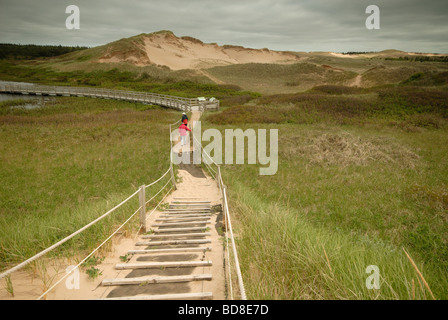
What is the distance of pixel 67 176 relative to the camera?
12.0m

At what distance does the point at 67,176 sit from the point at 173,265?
1082cm

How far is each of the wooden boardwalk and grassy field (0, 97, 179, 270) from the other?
3.00 ft

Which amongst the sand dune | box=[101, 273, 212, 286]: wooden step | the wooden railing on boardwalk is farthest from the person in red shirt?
the sand dune

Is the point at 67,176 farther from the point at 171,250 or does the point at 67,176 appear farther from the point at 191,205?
the point at 171,250

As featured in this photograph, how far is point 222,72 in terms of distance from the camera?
75688 millimetres

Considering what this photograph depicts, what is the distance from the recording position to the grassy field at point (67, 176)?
16.0ft

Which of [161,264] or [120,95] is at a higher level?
[120,95]

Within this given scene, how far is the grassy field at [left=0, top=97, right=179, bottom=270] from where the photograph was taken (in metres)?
4.87

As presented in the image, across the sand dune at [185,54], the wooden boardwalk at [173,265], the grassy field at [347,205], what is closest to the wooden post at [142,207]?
the wooden boardwalk at [173,265]

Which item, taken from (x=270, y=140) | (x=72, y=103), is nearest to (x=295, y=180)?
(x=270, y=140)

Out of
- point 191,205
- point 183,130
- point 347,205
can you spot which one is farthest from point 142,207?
point 183,130

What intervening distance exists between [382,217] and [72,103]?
43.4 m

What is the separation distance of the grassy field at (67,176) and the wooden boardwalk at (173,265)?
0.92 m
